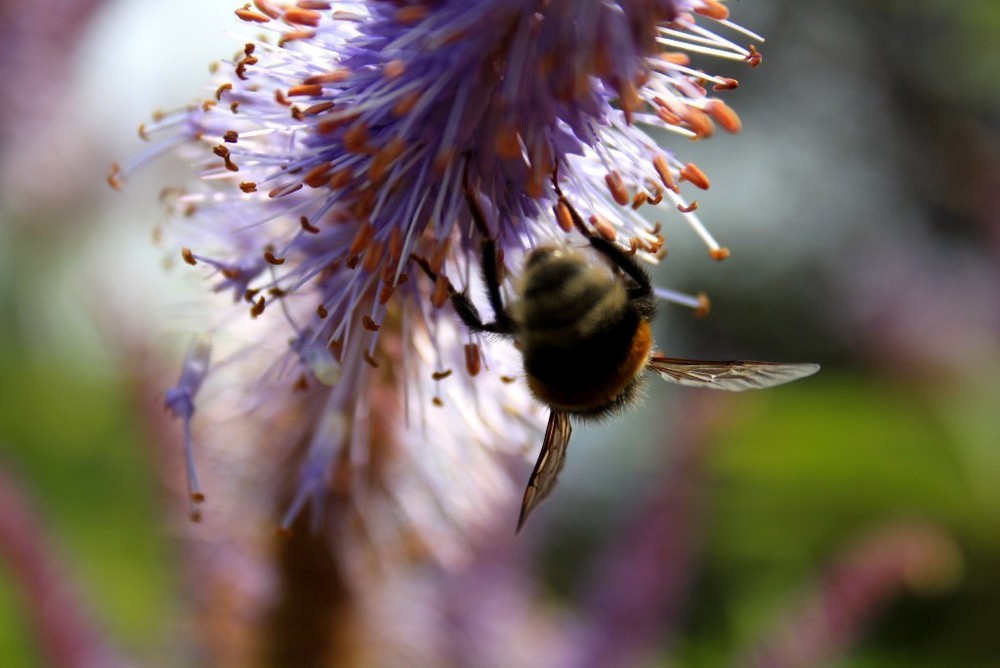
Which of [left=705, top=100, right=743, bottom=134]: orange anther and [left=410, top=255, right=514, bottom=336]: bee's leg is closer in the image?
[left=705, top=100, right=743, bottom=134]: orange anther

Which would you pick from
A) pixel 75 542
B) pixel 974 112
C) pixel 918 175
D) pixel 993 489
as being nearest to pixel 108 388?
pixel 75 542

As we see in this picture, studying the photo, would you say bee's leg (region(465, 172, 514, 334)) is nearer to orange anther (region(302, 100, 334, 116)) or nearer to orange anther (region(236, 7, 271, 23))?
orange anther (region(302, 100, 334, 116))

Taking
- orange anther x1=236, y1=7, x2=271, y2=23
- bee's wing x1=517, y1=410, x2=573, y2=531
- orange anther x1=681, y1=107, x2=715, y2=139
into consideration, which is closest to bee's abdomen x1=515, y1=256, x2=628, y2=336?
bee's wing x1=517, y1=410, x2=573, y2=531

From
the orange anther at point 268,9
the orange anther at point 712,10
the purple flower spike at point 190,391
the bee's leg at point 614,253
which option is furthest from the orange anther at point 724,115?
the purple flower spike at point 190,391

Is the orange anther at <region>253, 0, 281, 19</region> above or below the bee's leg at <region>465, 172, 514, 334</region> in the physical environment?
above

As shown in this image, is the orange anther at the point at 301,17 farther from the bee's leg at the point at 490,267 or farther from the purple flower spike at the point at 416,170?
the bee's leg at the point at 490,267

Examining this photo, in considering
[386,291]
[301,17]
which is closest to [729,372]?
[386,291]

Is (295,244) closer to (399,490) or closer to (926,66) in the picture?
(399,490)

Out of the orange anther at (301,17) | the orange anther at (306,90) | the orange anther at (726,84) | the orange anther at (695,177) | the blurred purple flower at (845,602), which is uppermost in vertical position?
the orange anther at (301,17)

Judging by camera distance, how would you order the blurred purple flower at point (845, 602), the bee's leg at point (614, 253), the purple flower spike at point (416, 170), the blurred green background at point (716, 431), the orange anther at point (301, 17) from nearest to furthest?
1. the purple flower spike at point (416, 170)
2. the orange anther at point (301, 17)
3. the bee's leg at point (614, 253)
4. the blurred purple flower at point (845, 602)
5. the blurred green background at point (716, 431)
